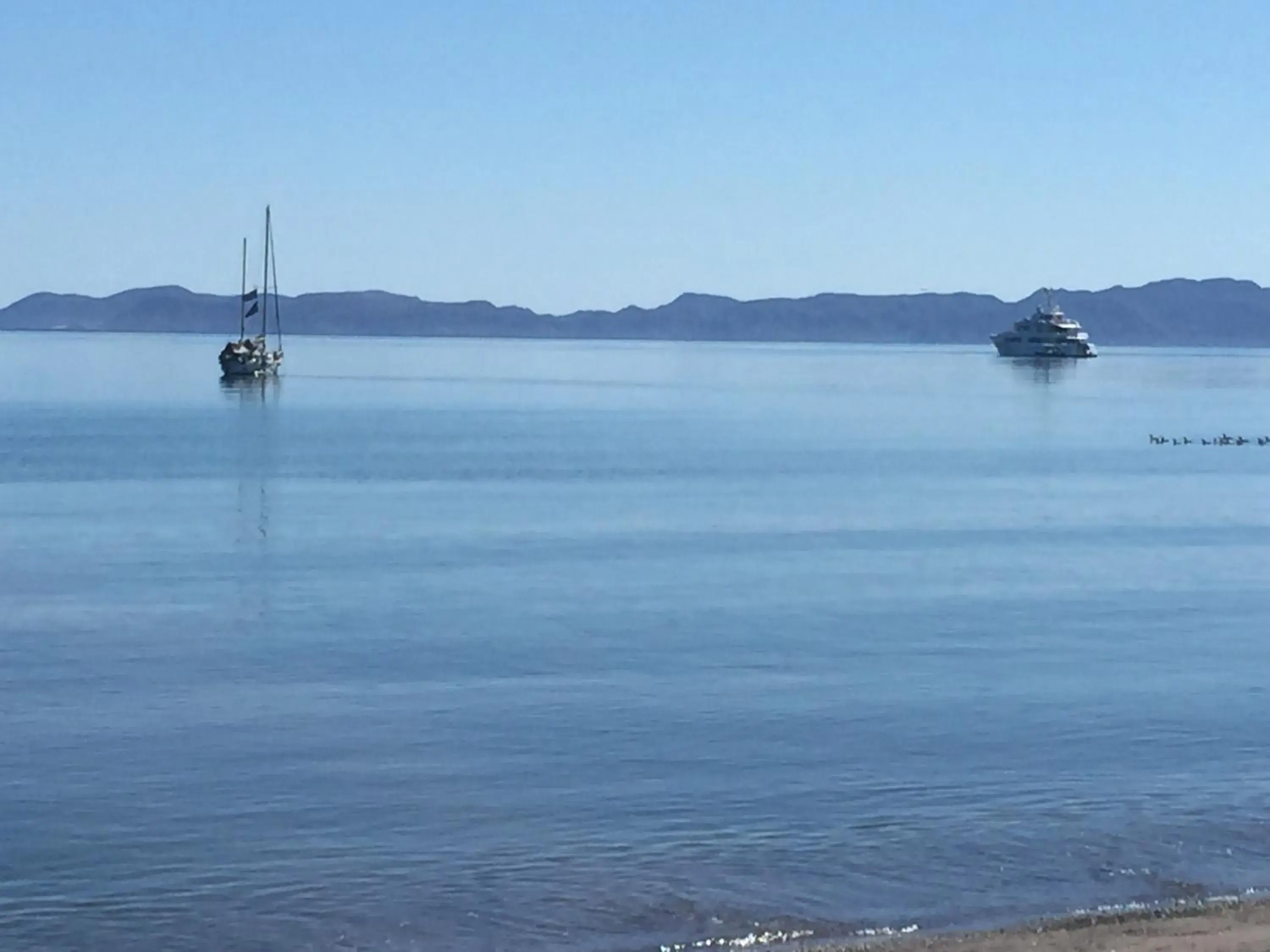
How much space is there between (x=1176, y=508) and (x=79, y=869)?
37.2 meters

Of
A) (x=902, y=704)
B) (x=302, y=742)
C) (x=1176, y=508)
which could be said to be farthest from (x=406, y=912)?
(x=1176, y=508)

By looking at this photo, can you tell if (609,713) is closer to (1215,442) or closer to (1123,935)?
(1123,935)

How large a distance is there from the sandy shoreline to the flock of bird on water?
6382 cm

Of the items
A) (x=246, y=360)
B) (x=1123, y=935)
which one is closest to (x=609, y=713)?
(x=1123, y=935)

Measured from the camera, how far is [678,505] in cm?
4609

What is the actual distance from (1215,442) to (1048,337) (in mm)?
112029

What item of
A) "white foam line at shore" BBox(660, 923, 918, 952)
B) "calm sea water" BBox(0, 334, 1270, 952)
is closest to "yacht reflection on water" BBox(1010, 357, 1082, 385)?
"calm sea water" BBox(0, 334, 1270, 952)

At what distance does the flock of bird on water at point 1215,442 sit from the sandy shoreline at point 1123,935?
63816mm

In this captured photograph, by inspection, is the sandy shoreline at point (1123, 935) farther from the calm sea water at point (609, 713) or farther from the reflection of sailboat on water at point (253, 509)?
the reflection of sailboat on water at point (253, 509)

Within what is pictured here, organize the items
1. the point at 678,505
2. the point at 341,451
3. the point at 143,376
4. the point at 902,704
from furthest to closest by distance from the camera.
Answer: the point at 143,376 → the point at 341,451 → the point at 678,505 → the point at 902,704

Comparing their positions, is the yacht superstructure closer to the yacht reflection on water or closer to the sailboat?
the yacht reflection on water

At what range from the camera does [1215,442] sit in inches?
2985

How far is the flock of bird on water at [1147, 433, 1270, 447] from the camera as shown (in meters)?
75.0

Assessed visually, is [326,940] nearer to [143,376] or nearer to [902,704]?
[902,704]
